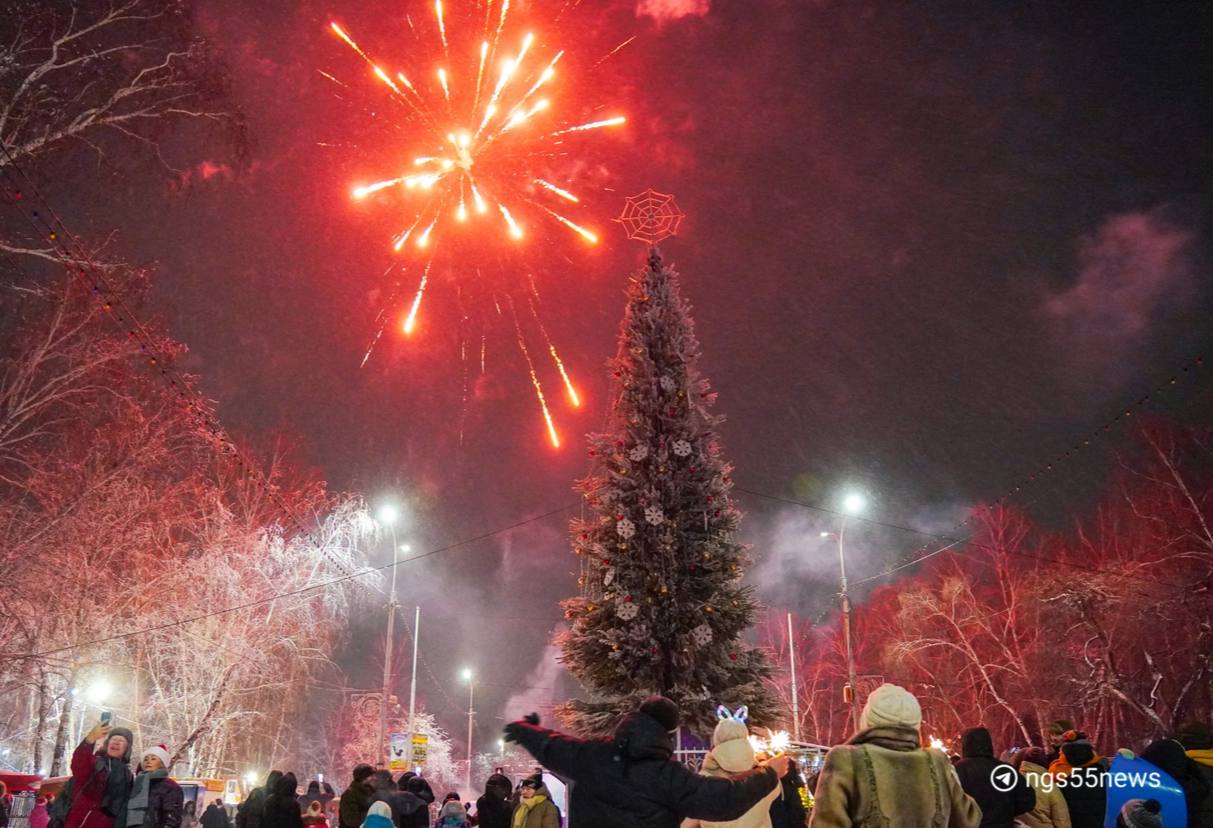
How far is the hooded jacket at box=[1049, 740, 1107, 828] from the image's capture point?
21.3ft

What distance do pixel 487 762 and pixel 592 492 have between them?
9549 centimetres

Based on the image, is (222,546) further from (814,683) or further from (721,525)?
(814,683)

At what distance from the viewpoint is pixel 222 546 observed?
2669cm

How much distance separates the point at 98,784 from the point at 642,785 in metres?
5.23

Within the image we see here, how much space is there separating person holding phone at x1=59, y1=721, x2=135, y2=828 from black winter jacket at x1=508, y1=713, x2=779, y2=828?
457 cm

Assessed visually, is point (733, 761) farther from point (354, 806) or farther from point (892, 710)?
point (354, 806)

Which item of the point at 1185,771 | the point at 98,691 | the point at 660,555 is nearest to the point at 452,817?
the point at 660,555

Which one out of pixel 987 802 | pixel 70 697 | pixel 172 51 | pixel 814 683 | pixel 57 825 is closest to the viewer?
pixel 987 802

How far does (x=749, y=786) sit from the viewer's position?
14.6 ft

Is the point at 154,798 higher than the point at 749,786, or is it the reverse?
the point at 749,786

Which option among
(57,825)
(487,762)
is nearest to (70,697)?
(57,825)

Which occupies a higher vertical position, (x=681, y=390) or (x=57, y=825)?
(x=681, y=390)

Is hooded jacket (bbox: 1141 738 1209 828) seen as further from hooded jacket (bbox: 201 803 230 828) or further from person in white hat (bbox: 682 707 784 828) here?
hooded jacket (bbox: 201 803 230 828)

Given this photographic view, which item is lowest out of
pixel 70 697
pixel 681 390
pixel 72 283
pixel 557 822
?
pixel 557 822
